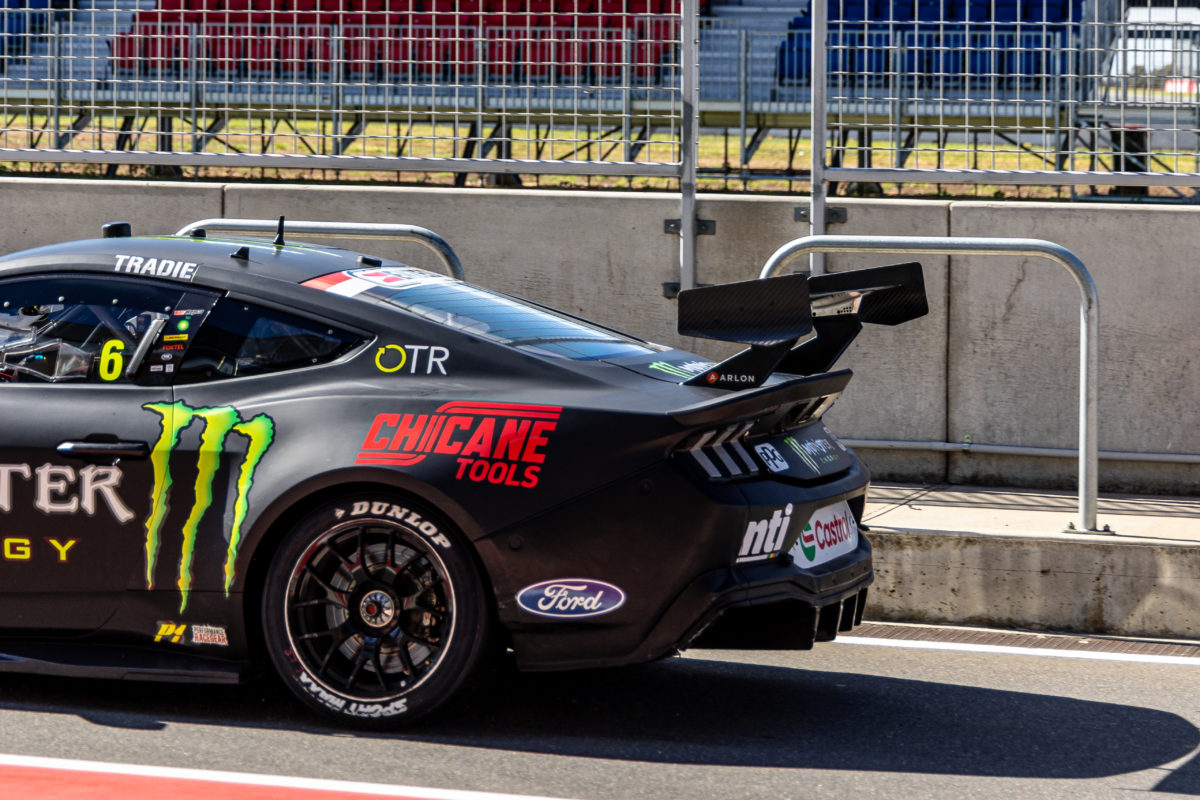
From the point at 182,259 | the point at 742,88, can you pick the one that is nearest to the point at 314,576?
the point at 182,259

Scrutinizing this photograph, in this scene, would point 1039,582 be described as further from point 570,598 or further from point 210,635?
point 210,635

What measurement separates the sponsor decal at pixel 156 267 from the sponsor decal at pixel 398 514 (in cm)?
98

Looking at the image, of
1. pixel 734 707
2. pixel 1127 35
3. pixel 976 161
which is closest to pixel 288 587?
pixel 734 707

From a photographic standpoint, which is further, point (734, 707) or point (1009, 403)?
point (1009, 403)

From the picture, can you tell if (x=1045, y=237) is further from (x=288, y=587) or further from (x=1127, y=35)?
(x=288, y=587)

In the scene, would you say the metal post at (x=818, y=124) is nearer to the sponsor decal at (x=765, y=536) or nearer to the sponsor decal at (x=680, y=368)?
the sponsor decal at (x=680, y=368)

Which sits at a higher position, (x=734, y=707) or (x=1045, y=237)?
(x=1045, y=237)

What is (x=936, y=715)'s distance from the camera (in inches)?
198

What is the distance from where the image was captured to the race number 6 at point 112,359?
4891mm

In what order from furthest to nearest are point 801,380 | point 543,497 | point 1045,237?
point 1045,237 < point 801,380 < point 543,497

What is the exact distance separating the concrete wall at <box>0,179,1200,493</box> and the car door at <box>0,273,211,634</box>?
3.63 meters

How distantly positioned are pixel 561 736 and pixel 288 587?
3.05 ft

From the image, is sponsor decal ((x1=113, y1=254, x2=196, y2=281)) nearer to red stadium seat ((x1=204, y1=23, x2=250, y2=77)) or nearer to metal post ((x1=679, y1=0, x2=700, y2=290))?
metal post ((x1=679, y1=0, x2=700, y2=290))

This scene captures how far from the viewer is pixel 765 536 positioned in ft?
14.8
